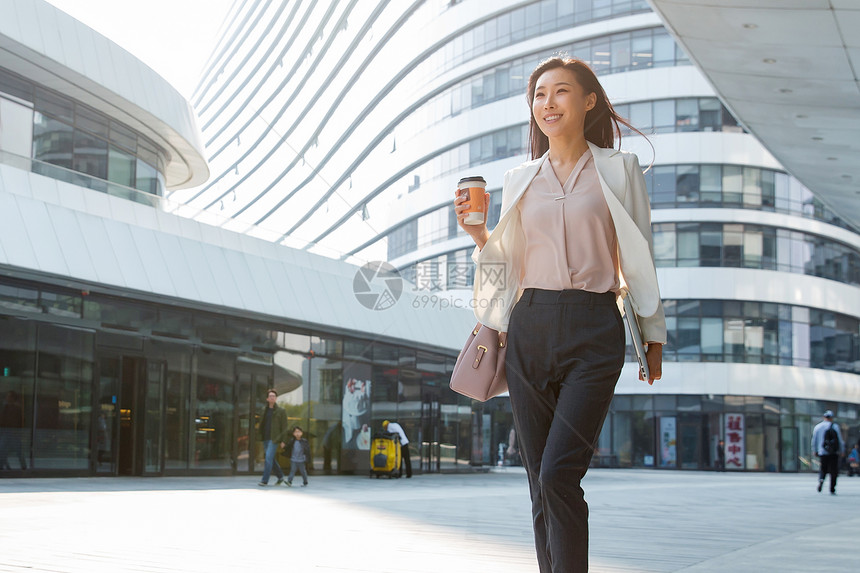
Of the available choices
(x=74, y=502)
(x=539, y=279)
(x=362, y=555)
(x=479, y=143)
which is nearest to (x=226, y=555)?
(x=362, y=555)

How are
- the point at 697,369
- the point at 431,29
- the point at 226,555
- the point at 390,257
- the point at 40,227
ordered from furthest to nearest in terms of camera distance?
the point at 390,257
the point at 431,29
the point at 697,369
the point at 40,227
the point at 226,555

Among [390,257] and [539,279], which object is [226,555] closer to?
[539,279]

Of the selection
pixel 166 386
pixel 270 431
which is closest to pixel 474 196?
pixel 270 431

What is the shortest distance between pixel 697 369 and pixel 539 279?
39.0m

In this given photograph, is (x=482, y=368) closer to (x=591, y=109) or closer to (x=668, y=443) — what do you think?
(x=591, y=109)

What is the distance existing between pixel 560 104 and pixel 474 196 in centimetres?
51

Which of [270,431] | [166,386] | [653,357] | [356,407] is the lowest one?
[270,431]

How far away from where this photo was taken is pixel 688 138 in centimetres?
4141

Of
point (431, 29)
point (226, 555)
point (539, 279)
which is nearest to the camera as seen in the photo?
point (539, 279)

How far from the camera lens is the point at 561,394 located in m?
3.30

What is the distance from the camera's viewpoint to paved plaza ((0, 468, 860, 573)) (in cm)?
583

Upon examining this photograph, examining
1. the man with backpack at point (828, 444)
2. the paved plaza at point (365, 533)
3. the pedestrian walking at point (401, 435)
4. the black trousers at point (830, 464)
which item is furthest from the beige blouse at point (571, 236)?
the pedestrian walking at point (401, 435)

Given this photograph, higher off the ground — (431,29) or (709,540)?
(431,29)

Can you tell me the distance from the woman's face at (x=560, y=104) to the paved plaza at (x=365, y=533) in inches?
115
